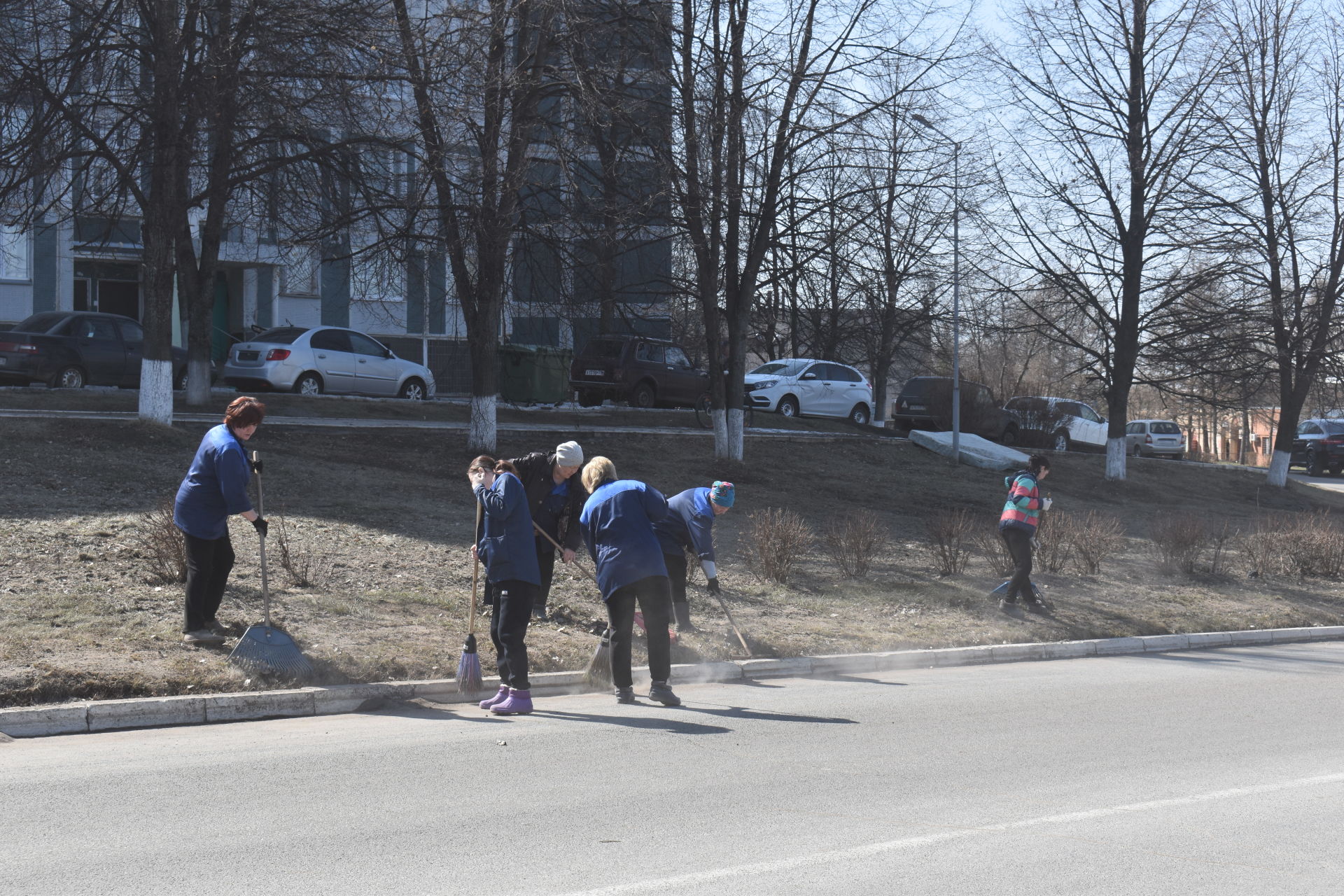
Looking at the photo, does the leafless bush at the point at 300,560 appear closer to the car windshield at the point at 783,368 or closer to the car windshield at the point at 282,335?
the car windshield at the point at 282,335

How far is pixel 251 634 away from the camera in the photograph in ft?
27.6

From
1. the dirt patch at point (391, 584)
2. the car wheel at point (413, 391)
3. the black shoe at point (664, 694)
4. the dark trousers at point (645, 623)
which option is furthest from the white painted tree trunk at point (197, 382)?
the black shoe at point (664, 694)

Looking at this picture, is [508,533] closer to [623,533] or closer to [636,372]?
[623,533]

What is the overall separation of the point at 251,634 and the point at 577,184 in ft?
39.7

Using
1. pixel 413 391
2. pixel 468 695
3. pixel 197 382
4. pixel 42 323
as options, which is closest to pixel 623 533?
pixel 468 695

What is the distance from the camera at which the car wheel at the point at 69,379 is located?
22422 millimetres

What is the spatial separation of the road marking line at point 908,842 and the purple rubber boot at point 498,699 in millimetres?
3418

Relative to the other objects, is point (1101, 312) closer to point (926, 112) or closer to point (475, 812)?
point (926, 112)

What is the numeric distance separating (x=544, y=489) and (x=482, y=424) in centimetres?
887

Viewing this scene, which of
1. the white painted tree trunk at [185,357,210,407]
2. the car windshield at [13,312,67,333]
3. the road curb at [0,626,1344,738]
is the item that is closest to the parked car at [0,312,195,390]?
the car windshield at [13,312,67,333]

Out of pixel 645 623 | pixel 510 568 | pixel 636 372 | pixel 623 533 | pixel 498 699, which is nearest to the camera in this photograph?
pixel 510 568

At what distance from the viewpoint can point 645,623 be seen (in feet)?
27.7

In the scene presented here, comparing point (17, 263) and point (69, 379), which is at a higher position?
point (17, 263)

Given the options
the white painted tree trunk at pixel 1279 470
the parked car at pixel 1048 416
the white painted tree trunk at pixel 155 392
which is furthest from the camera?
the parked car at pixel 1048 416
